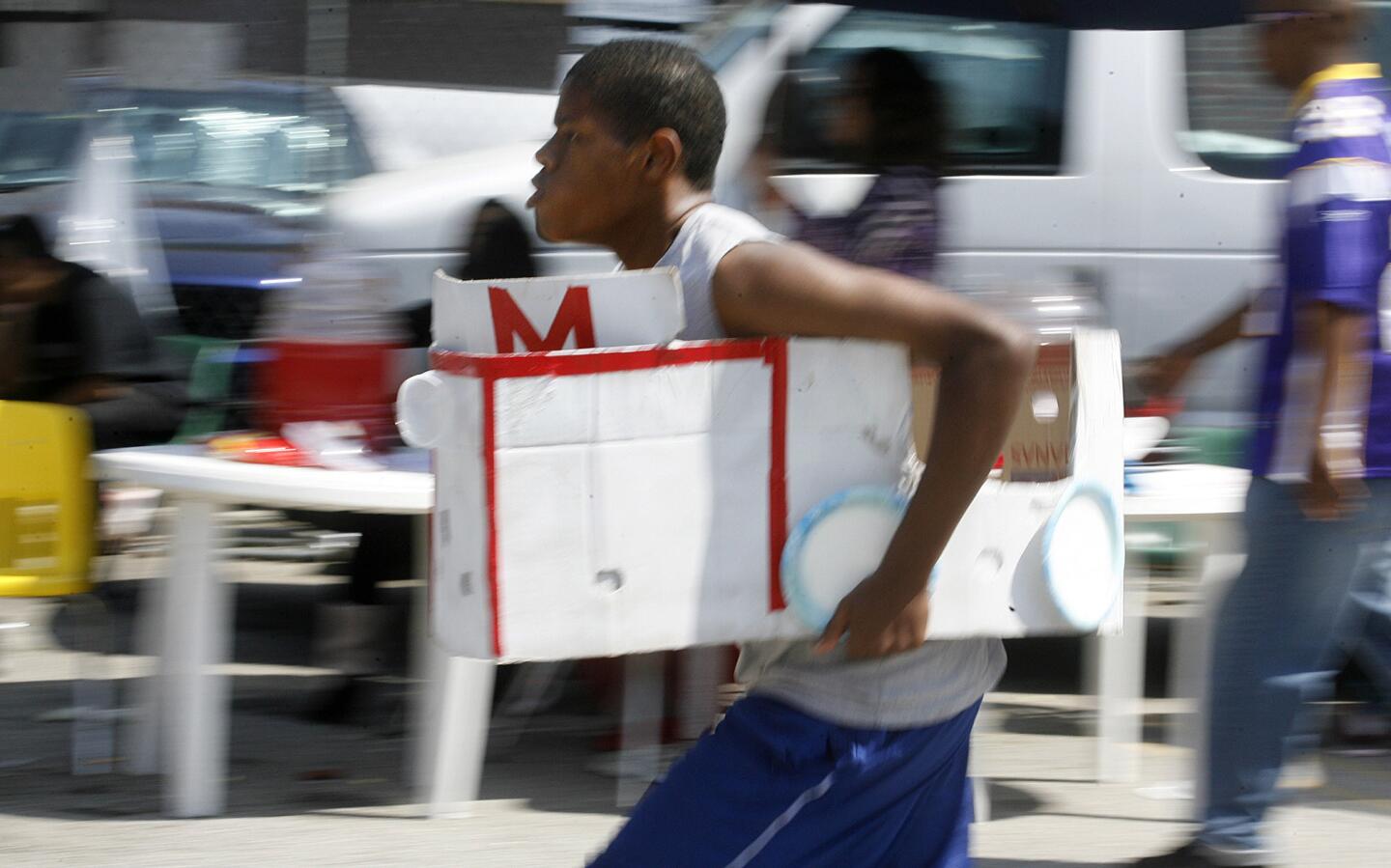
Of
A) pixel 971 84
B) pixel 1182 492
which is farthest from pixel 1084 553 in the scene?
pixel 971 84

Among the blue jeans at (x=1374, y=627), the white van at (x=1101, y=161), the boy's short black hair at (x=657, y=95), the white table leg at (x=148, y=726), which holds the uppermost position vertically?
the white van at (x=1101, y=161)

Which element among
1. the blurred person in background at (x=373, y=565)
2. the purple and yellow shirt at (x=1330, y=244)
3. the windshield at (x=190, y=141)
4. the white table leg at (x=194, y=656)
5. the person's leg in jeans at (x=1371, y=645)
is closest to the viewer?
the purple and yellow shirt at (x=1330, y=244)

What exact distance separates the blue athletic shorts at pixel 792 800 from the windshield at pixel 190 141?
552 centimetres

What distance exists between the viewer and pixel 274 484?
379 cm

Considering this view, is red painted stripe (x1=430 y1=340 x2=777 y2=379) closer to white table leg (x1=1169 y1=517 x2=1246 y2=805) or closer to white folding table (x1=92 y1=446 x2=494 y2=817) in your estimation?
white folding table (x1=92 y1=446 x2=494 y2=817)

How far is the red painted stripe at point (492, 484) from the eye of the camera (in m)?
1.73

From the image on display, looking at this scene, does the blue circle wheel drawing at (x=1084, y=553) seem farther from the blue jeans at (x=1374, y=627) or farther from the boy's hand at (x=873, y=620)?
the blue jeans at (x=1374, y=627)

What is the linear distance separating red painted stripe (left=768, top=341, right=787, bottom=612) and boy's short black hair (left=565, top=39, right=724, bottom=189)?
0.93 ft

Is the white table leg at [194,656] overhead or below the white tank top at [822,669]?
below

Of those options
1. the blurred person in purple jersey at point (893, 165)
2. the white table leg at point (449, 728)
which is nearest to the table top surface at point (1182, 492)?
the blurred person in purple jersey at point (893, 165)

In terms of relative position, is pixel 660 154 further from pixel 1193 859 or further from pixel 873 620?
pixel 1193 859

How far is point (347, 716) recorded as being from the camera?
16.2 ft

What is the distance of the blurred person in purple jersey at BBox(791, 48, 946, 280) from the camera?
4148mm

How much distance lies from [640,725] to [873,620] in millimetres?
2589
